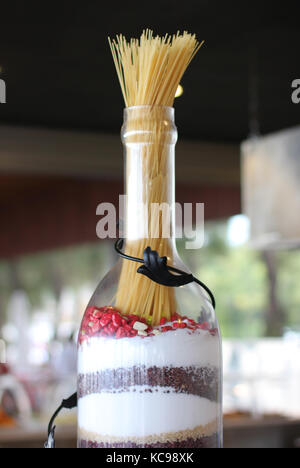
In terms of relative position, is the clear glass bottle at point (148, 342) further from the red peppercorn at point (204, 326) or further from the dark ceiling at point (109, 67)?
the dark ceiling at point (109, 67)

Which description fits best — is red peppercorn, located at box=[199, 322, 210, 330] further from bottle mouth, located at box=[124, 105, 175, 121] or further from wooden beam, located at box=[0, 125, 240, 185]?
wooden beam, located at box=[0, 125, 240, 185]

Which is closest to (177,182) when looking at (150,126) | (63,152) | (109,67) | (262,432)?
(63,152)

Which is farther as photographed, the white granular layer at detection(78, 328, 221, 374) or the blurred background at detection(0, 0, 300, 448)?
the blurred background at detection(0, 0, 300, 448)

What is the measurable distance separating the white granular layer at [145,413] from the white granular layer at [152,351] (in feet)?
0.06

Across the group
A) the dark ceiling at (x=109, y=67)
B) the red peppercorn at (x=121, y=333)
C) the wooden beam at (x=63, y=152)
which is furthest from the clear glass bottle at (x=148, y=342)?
the wooden beam at (x=63, y=152)

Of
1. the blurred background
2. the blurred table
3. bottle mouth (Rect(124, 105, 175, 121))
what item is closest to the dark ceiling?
the blurred background

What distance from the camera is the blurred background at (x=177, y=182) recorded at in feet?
7.23

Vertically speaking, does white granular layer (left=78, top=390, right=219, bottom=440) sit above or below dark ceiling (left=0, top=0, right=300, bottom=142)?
below

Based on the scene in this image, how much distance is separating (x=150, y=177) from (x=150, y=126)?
0.11 ft

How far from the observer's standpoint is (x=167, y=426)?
15.6 inches

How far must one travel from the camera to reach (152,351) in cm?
39

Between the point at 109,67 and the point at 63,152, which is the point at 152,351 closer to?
the point at 109,67

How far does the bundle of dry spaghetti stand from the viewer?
399 mm

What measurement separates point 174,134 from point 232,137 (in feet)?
12.9
